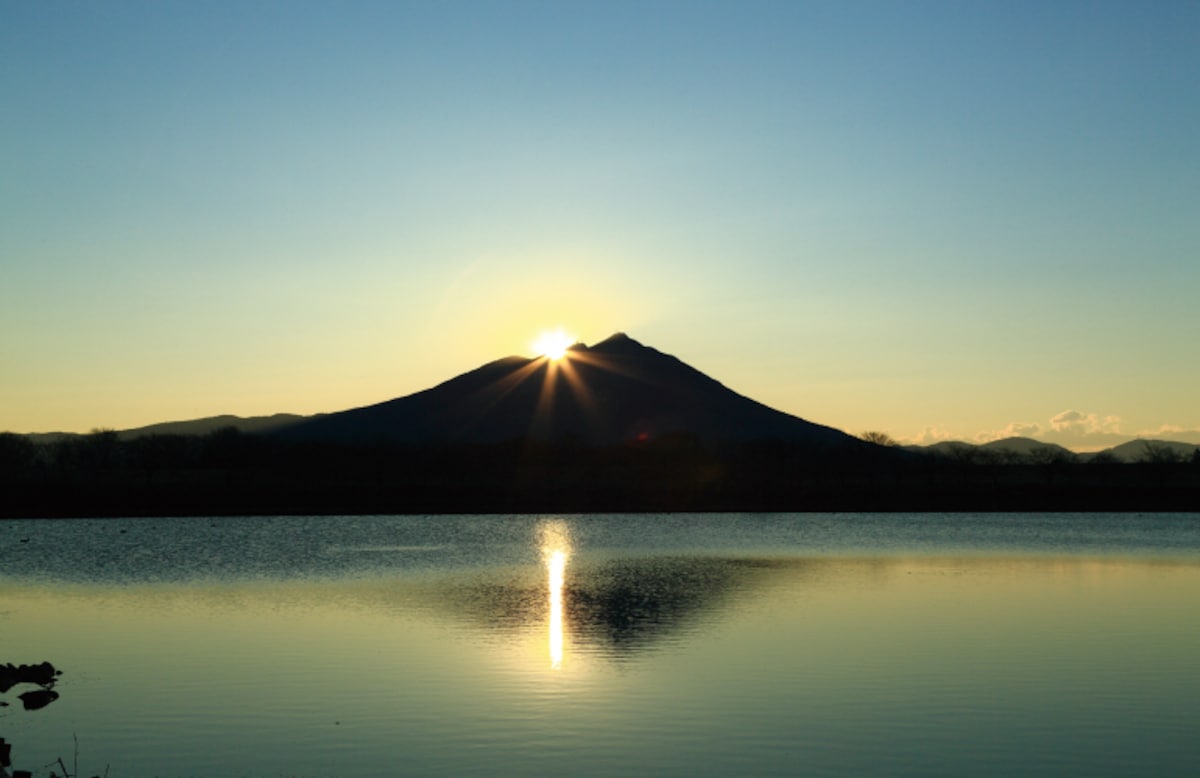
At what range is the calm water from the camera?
23.9m

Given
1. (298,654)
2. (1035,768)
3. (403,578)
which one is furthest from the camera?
(403,578)

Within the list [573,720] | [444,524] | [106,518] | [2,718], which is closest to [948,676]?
[573,720]

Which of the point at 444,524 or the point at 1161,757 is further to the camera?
the point at 444,524

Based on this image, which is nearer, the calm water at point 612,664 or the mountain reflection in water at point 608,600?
the calm water at point 612,664

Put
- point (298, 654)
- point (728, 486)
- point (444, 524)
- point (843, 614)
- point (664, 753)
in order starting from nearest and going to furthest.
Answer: point (664, 753) → point (298, 654) → point (843, 614) → point (444, 524) → point (728, 486)

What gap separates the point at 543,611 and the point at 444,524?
83.4m

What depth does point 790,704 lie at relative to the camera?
94.1ft

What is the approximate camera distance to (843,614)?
4681cm

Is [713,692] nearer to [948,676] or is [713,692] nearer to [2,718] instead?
[948,676]

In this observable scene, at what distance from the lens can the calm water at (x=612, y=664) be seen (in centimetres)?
2391

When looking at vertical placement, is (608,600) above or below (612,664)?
above

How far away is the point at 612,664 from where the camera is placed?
35.1m

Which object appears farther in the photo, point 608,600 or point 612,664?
point 608,600

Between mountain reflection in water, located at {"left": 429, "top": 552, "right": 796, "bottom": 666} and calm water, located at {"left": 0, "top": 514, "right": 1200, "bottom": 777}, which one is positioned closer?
calm water, located at {"left": 0, "top": 514, "right": 1200, "bottom": 777}
